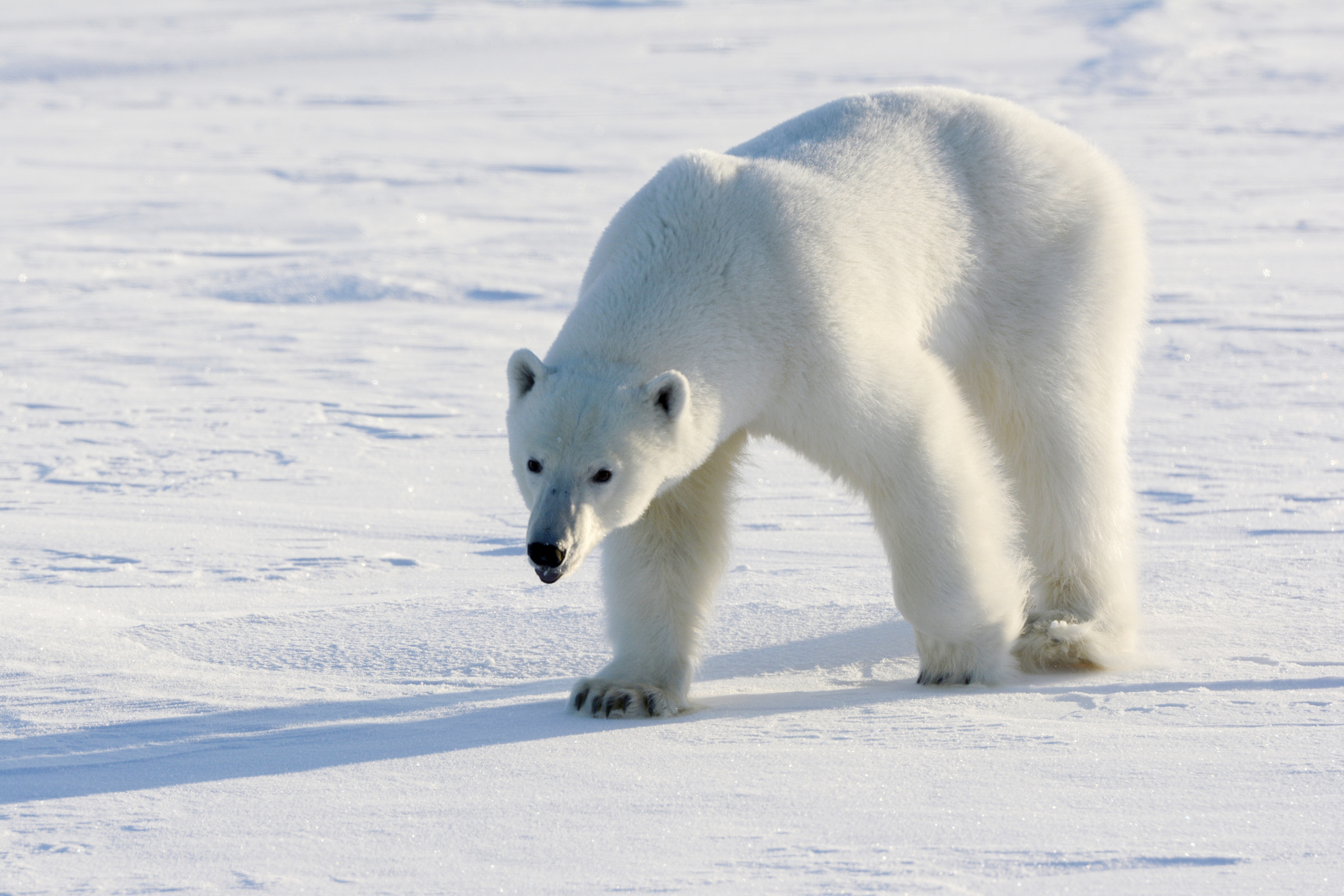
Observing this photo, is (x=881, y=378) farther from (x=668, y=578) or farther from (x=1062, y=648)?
(x=1062, y=648)

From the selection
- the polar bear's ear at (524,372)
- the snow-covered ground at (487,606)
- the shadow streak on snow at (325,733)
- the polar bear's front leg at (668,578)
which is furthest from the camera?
the polar bear's front leg at (668,578)

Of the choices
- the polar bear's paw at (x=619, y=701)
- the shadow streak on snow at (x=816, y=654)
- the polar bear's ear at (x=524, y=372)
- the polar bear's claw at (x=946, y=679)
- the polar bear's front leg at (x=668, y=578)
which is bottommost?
the shadow streak on snow at (x=816, y=654)

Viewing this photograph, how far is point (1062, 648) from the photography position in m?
3.68

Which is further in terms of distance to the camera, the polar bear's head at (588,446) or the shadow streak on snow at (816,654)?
the shadow streak on snow at (816,654)

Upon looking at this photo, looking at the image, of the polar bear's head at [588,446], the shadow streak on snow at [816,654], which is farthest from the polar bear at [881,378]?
the shadow streak on snow at [816,654]

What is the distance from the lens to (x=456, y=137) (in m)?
14.2

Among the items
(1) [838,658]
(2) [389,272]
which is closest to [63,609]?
(1) [838,658]

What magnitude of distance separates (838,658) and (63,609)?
1877 millimetres

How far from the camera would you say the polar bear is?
9.97ft

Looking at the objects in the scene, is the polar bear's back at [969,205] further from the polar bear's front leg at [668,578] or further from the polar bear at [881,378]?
the polar bear's front leg at [668,578]

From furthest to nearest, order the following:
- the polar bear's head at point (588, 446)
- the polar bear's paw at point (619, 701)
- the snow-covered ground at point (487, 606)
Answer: the polar bear's paw at point (619, 701), the polar bear's head at point (588, 446), the snow-covered ground at point (487, 606)

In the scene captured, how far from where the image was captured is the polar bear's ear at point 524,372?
9.80 ft

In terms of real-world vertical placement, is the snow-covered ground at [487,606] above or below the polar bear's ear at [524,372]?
below

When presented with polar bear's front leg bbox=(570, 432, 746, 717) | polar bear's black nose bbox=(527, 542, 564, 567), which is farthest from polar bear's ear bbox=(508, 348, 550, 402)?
polar bear's front leg bbox=(570, 432, 746, 717)
